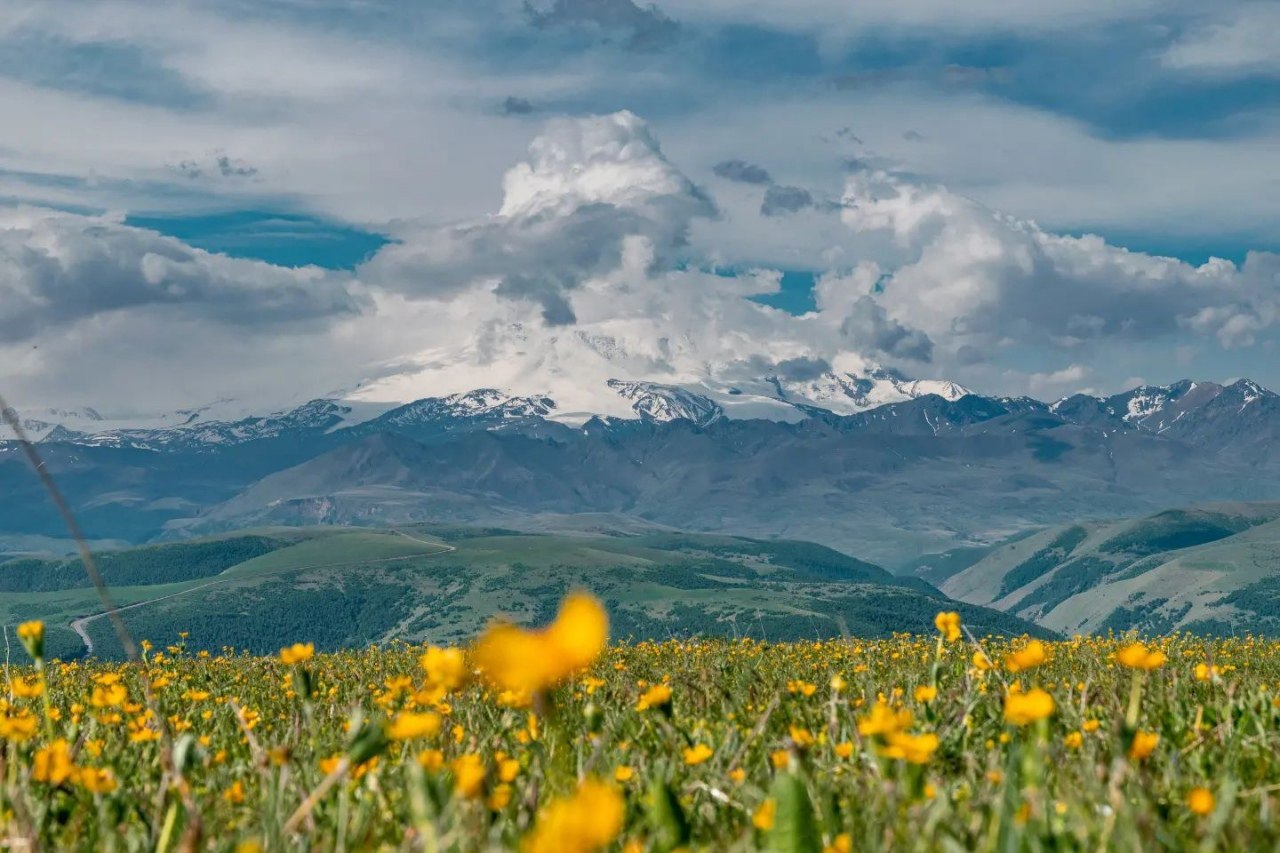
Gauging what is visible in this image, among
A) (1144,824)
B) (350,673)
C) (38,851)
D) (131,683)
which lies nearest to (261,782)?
(38,851)

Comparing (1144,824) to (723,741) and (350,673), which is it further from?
(350,673)

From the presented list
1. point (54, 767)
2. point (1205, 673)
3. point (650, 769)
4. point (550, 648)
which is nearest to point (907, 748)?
point (550, 648)

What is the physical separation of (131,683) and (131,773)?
818cm

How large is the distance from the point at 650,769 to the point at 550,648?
420 cm

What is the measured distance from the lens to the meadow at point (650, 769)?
3803mm

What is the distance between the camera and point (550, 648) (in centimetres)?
228

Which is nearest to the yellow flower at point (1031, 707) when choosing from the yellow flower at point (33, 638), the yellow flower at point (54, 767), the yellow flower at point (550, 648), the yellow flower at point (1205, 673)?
the yellow flower at point (550, 648)

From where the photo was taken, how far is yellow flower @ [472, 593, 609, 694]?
2232mm

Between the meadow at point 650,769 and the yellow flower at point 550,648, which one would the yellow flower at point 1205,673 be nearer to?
the meadow at point 650,769

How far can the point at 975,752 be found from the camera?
6.67 meters

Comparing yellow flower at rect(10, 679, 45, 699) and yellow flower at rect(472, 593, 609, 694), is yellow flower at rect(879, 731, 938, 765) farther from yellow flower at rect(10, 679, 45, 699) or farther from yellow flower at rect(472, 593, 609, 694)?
yellow flower at rect(10, 679, 45, 699)

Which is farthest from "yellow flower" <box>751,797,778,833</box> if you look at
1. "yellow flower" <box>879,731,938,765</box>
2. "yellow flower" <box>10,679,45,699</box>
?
"yellow flower" <box>10,679,45,699</box>

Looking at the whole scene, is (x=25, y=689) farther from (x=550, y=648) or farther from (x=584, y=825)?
(x=584, y=825)

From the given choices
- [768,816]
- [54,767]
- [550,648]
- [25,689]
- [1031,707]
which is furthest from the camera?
[25,689]
